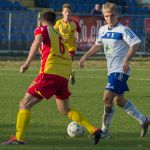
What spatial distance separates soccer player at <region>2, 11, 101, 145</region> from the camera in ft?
33.1

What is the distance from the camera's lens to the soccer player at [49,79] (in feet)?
33.1

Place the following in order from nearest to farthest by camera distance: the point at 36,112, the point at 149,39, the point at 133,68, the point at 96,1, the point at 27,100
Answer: the point at 27,100, the point at 36,112, the point at 133,68, the point at 149,39, the point at 96,1

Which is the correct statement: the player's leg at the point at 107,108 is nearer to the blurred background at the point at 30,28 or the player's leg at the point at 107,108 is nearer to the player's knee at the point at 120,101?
the player's knee at the point at 120,101

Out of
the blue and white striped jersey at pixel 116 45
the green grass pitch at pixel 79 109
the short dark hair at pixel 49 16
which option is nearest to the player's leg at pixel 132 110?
the green grass pitch at pixel 79 109

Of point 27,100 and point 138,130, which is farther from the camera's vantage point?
point 138,130

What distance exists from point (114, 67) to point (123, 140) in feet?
3.47

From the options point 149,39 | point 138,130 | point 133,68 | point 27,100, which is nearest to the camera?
point 27,100

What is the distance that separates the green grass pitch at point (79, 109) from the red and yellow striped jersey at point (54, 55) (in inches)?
39.1

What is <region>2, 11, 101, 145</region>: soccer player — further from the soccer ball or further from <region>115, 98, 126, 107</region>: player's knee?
<region>115, 98, 126, 107</region>: player's knee

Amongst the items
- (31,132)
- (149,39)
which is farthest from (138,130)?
(149,39)

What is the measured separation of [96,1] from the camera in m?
35.6

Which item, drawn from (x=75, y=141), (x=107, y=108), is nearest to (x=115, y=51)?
(x=107, y=108)

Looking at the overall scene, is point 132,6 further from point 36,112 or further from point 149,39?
point 36,112

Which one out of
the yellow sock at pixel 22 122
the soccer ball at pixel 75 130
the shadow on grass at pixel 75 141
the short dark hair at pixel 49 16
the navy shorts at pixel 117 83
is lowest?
the shadow on grass at pixel 75 141
